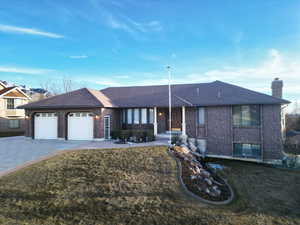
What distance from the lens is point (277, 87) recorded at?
15.5 meters

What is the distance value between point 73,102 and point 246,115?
1526 centimetres

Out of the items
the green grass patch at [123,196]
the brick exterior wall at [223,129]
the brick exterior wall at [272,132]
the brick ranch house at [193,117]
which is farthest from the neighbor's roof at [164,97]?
the green grass patch at [123,196]

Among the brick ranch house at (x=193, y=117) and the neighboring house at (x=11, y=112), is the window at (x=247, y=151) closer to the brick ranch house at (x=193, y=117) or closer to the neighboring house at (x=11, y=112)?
the brick ranch house at (x=193, y=117)

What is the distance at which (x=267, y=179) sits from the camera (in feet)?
30.7

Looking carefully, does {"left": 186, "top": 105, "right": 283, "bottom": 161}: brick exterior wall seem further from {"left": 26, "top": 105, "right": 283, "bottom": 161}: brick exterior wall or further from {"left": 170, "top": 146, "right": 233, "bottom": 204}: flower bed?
{"left": 170, "top": 146, "right": 233, "bottom": 204}: flower bed

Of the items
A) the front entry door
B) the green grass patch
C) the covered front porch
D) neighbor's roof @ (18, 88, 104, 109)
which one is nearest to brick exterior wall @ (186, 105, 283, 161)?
the covered front porch

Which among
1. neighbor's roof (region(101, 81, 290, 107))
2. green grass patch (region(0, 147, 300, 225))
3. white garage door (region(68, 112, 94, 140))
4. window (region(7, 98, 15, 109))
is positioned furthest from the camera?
window (region(7, 98, 15, 109))

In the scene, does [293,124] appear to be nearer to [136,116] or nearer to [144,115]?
[144,115]

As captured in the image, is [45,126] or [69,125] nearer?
[69,125]

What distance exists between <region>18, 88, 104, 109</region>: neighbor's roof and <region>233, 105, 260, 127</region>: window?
11.6 metres

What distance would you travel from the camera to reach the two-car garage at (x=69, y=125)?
1417 cm

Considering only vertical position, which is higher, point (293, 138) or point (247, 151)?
point (293, 138)

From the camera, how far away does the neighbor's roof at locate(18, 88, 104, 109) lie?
13.8 m

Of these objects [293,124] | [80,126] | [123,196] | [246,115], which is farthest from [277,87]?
[80,126]
